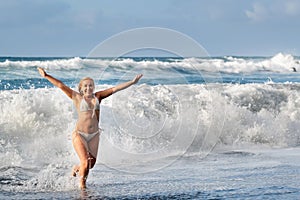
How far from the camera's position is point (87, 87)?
7.79 metres

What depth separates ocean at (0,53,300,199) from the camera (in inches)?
317

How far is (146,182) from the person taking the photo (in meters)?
8.49

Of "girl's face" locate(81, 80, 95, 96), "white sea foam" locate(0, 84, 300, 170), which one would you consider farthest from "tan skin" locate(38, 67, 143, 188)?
"white sea foam" locate(0, 84, 300, 170)

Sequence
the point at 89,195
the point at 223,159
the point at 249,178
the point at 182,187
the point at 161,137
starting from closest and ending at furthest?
1. the point at 89,195
2. the point at 182,187
3. the point at 249,178
4. the point at 223,159
5. the point at 161,137

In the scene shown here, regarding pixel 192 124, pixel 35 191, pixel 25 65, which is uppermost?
pixel 25 65

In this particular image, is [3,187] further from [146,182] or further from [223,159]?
[223,159]

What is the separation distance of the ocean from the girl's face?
0.71m

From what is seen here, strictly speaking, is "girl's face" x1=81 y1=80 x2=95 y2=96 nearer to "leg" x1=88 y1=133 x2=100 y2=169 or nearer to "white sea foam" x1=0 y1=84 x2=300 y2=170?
"leg" x1=88 y1=133 x2=100 y2=169

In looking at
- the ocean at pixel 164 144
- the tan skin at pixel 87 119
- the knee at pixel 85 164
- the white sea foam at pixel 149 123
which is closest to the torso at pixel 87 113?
the tan skin at pixel 87 119

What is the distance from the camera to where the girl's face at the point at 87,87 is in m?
7.79

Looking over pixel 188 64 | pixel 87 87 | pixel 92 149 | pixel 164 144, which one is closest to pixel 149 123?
pixel 164 144

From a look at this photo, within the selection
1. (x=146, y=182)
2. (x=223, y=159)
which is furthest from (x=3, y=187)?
(x=223, y=159)

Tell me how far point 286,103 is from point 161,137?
22.5 ft

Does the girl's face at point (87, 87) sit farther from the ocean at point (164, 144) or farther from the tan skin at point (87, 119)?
the ocean at point (164, 144)
